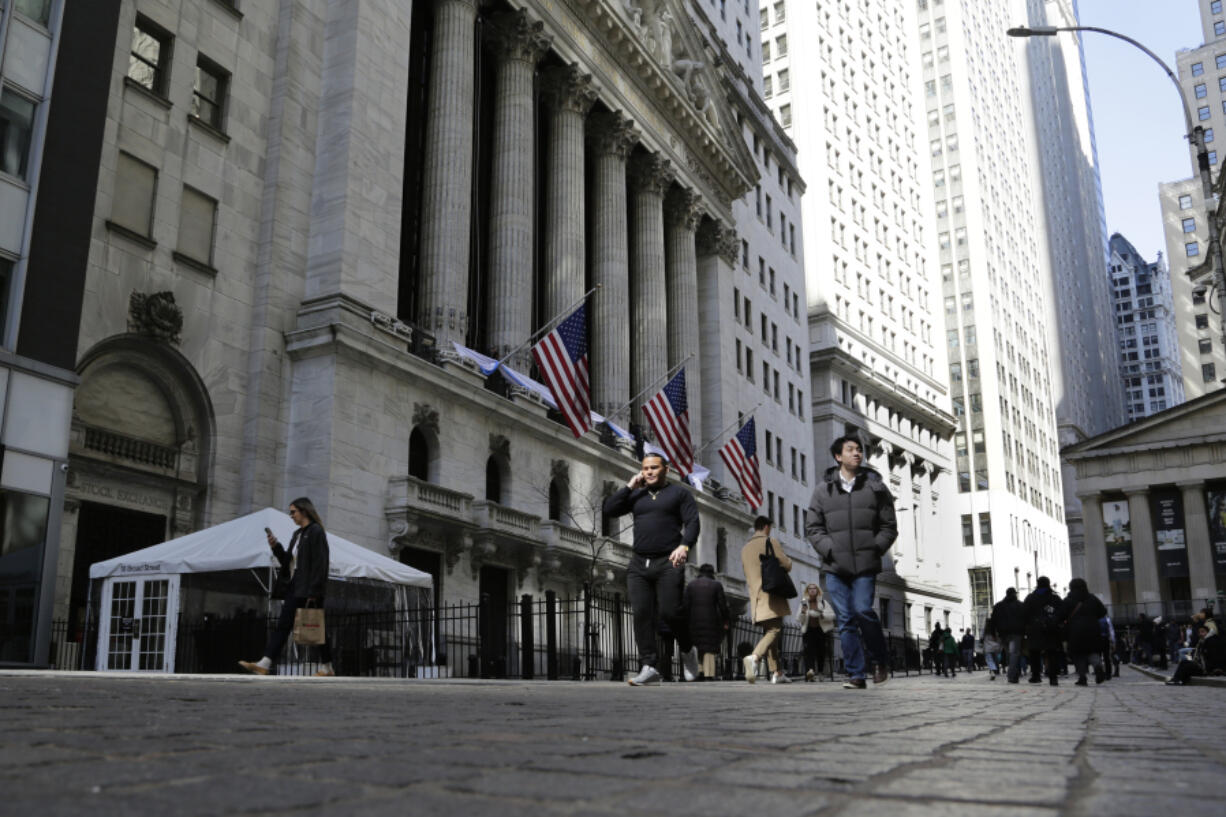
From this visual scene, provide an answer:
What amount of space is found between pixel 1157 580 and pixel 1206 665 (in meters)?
57.0

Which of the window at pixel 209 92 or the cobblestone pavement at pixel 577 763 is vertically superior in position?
the window at pixel 209 92

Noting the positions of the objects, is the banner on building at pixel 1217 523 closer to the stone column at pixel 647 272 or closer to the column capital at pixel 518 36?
the stone column at pixel 647 272

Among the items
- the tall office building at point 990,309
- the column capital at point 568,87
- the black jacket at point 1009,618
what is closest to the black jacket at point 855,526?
the black jacket at point 1009,618

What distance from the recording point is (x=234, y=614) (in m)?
20.8

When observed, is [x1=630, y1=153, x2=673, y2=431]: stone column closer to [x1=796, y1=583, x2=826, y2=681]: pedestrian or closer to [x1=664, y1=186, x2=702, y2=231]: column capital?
[x1=664, y1=186, x2=702, y2=231]: column capital

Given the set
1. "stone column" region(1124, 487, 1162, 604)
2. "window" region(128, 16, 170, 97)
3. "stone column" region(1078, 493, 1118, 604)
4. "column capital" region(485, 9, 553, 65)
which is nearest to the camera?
"window" region(128, 16, 170, 97)

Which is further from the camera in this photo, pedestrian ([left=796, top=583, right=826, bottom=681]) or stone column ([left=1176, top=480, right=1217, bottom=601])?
stone column ([left=1176, top=480, right=1217, bottom=601])

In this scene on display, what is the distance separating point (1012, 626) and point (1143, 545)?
181 feet

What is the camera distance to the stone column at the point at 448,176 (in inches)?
1277

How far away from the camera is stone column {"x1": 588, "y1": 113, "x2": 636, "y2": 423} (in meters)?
41.9

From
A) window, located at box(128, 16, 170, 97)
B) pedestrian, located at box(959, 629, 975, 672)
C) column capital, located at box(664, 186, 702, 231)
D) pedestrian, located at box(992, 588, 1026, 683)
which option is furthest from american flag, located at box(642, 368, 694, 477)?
pedestrian, located at box(959, 629, 975, 672)

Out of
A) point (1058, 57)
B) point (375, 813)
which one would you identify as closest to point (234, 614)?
point (375, 813)

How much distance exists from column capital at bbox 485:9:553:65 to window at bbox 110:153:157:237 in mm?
16985

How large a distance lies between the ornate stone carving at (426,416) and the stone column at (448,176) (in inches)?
116
